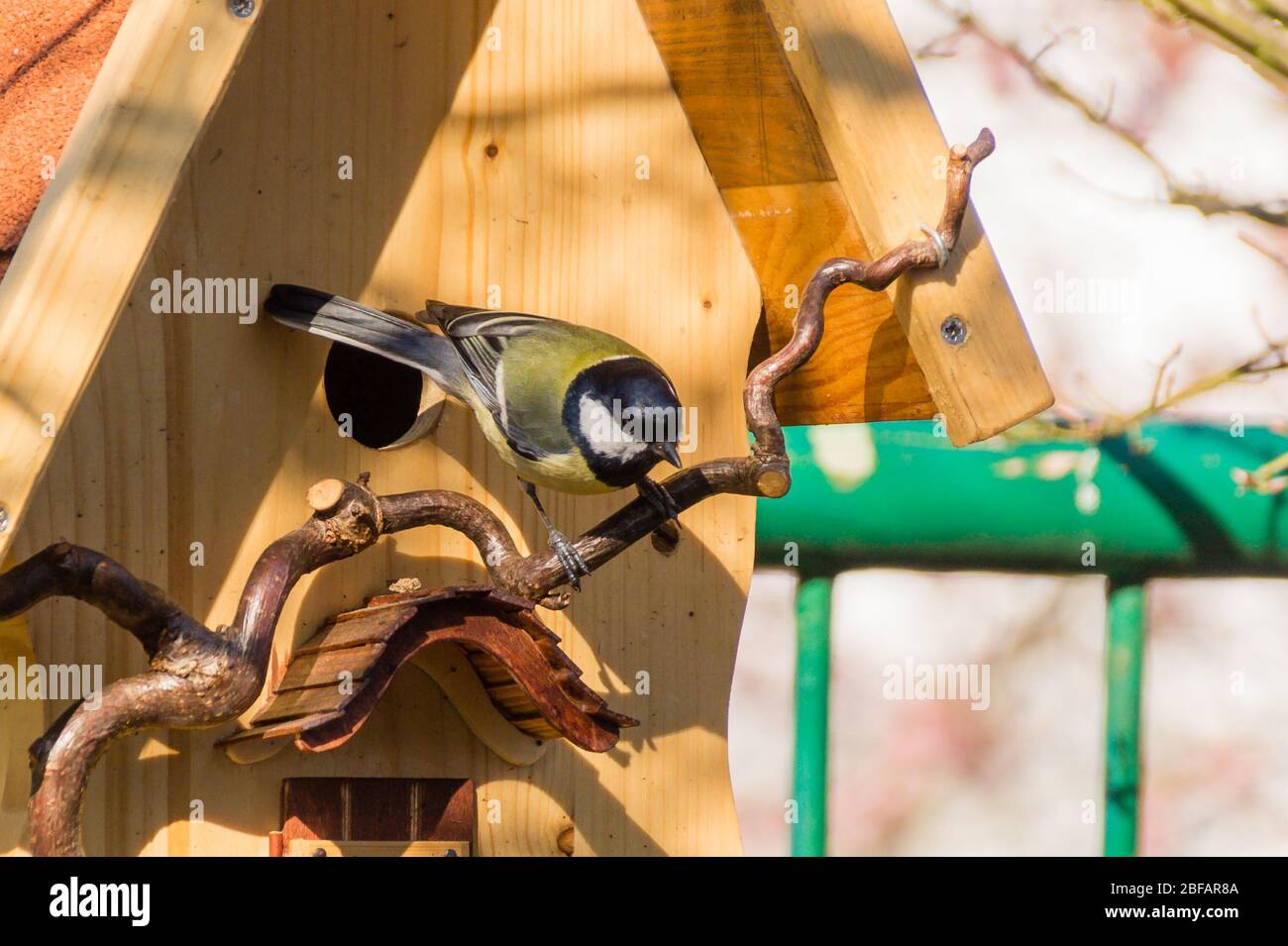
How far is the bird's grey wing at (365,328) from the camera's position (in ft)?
7.13

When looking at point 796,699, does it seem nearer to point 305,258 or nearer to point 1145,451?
point 1145,451

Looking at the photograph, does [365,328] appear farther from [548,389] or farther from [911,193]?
[911,193]

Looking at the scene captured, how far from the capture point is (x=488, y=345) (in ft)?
7.59

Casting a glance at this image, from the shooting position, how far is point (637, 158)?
259cm

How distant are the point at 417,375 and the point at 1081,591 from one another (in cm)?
238

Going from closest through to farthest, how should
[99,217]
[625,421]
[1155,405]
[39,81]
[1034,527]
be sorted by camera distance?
[99,217] → [625,421] → [39,81] → [1034,527] → [1155,405]

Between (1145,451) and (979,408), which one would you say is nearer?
(979,408)

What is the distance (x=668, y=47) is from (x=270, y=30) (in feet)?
2.22

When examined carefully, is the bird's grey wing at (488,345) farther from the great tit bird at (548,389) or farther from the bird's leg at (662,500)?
the bird's leg at (662,500)

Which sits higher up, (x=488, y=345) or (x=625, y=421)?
(x=488, y=345)

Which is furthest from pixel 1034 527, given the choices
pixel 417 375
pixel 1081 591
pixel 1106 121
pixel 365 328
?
pixel 365 328

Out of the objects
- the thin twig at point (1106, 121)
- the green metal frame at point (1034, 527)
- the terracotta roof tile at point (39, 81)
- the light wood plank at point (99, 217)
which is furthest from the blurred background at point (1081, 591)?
the light wood plank at point (99, 217)

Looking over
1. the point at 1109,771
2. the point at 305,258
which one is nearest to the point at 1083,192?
the point at 1109,771

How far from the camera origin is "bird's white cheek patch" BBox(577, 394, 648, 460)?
227cm
